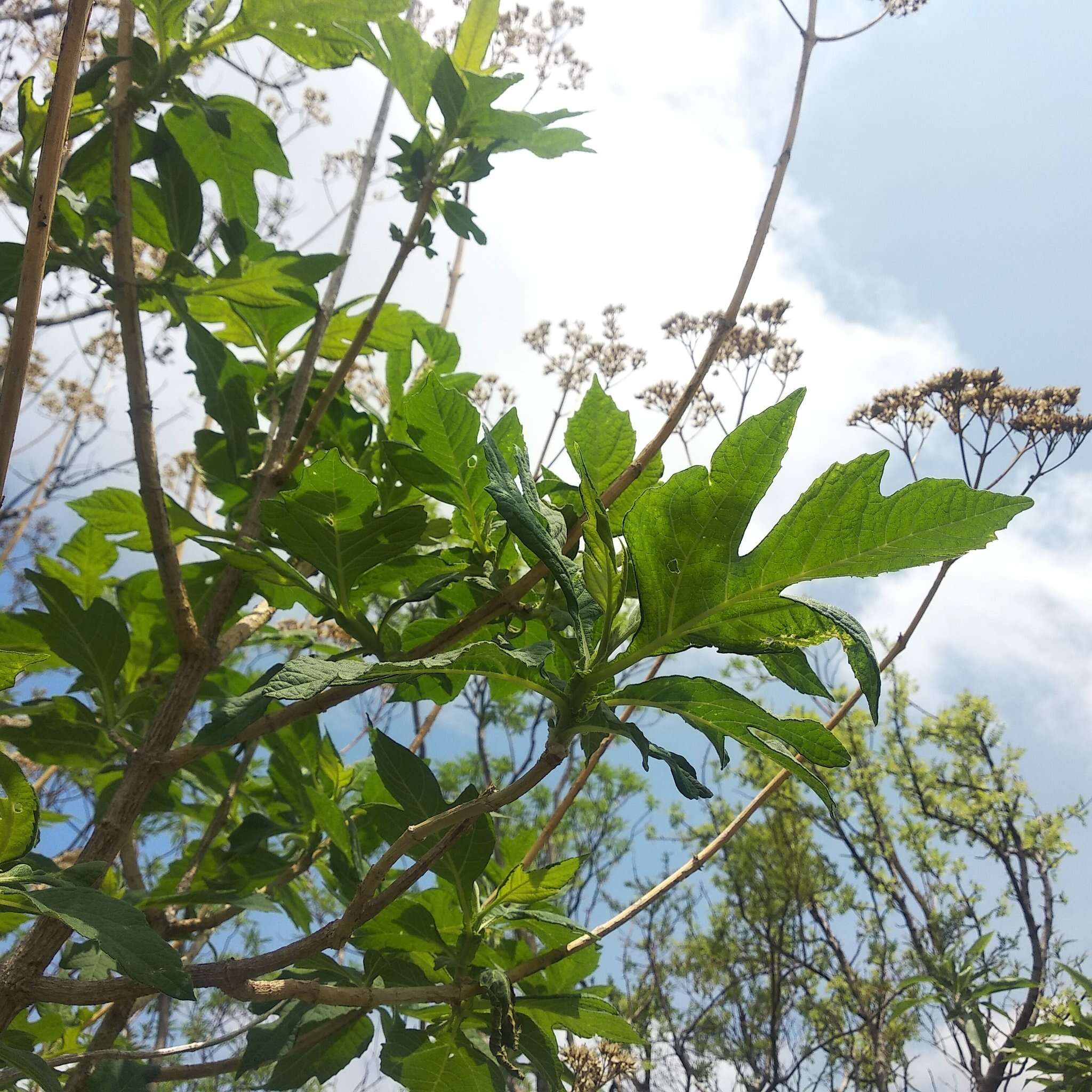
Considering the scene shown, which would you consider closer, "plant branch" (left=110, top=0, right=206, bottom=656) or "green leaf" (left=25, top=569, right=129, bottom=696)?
"plant branch" (left=110, top=0, right=206, bottom=656)

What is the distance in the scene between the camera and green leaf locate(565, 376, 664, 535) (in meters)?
0.98

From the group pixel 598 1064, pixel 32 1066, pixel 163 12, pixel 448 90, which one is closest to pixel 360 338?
pixel 448 90

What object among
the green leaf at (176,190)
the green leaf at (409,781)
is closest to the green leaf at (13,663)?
the green leaf at (409,781)

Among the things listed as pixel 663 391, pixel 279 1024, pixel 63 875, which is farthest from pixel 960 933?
pixel 63 875

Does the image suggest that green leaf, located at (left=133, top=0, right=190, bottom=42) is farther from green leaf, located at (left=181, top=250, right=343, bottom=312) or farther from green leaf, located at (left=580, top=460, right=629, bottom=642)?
green leaf, located at (left=580, top=460, right=629, bottom=642)

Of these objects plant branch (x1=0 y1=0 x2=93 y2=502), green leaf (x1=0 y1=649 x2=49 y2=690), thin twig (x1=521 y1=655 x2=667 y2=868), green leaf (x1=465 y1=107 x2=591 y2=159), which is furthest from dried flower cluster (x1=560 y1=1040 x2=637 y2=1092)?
green leaf (x1=465 y1=107 x2=591 y2=159)

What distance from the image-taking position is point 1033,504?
0.64 meters

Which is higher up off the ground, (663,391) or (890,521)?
(663,391)

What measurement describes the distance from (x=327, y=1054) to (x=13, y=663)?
639mm

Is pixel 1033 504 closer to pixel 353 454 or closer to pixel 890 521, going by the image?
pixel 890 521

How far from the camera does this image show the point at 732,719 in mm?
765

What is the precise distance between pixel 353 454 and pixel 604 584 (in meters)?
0.64

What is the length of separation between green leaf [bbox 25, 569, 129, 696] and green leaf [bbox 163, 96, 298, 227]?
1.90 ft

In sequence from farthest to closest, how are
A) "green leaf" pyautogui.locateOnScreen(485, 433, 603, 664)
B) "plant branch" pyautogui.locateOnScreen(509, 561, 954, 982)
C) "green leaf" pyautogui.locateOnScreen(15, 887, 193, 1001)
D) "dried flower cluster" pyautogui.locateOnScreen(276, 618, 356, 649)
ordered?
"dried flower cluster" pyautogui.locateOnScreen(276, 618, 356, 649)
"plant branch" pyautogui.locateOnScreen(509, 561, 954, 982)
"green leaf" pyautogui.locateOnScreen(485, 433, 603, 664)
"green leaf" pyautogui.locateOnScreen(15, 887, 193, 1001)
